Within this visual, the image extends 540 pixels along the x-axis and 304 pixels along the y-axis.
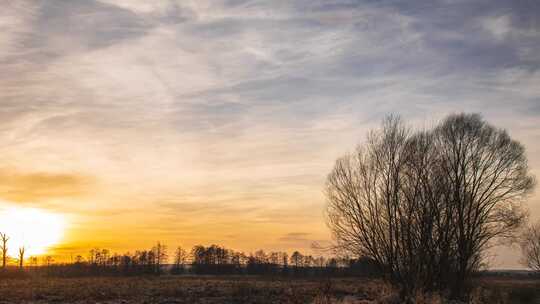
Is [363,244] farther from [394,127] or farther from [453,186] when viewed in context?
[453,186]

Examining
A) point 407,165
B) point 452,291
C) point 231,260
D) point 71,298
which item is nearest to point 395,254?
point 407,165

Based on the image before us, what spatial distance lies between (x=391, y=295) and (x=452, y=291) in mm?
8619

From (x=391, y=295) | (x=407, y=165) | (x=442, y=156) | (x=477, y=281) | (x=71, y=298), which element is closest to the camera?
(x=391, y=295)

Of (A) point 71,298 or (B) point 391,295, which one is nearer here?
(B) point 391,295

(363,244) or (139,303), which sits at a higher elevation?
(363,244)

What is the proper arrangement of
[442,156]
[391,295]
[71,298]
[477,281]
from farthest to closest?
[477,281] → [442,156] → [71,298] → [391,295]

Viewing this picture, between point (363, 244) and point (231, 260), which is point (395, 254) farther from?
point (231, 260)

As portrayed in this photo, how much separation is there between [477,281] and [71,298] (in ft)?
92.2

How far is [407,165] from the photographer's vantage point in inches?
1038

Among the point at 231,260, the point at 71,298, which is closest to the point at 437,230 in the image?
the point at 71,298

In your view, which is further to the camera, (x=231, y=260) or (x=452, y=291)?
(x=231, y=260)

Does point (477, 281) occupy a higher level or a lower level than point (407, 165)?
lower

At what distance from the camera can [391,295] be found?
2466 cm

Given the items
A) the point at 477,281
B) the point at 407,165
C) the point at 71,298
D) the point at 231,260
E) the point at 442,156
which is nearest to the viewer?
the point at 407,165
